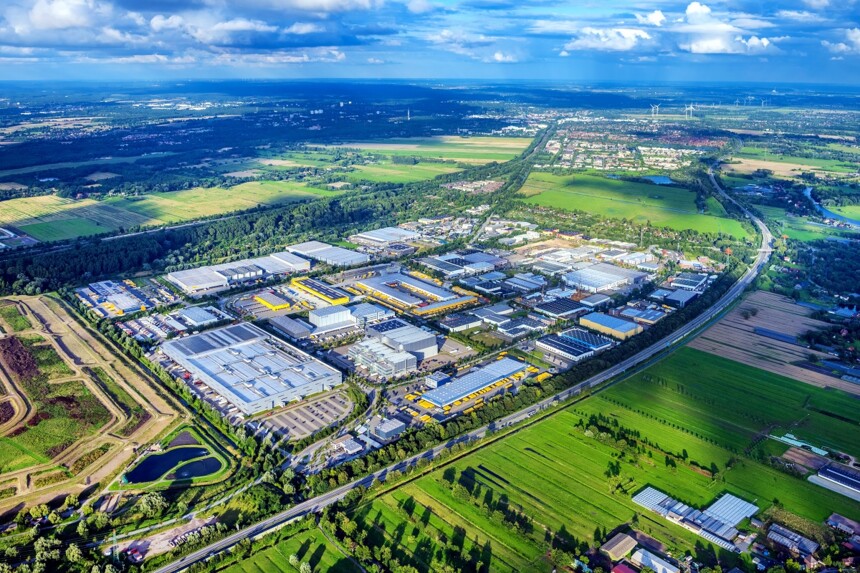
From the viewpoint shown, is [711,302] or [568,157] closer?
[711,302]

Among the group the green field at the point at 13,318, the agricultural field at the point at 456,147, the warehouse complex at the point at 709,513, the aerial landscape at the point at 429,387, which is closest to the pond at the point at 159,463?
the aerial landscape at the point at 429,387

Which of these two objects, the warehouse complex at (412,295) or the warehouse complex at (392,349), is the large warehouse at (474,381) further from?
the warehouse complex at (412,295)

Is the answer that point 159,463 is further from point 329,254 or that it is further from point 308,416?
point 329,254

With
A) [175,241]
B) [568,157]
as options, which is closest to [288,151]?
[568,157]

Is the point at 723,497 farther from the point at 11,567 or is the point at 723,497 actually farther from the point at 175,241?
the point at 175,241

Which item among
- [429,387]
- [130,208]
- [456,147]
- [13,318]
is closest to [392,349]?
[429,387]
